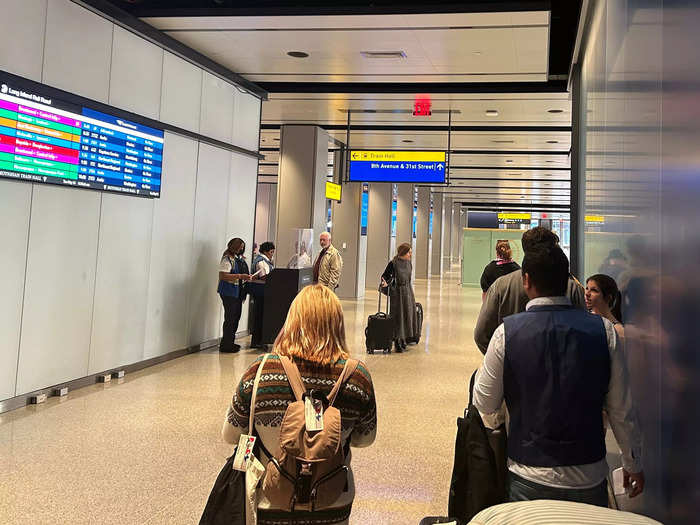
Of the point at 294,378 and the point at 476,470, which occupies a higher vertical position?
the point at 294,378

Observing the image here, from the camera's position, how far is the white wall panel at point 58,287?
5.42m

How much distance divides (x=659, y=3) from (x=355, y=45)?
5740 mm

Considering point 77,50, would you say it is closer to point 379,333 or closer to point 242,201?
point 242,201

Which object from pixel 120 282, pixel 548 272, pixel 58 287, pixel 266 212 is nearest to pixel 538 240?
pixel 548 272

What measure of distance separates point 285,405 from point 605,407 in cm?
104

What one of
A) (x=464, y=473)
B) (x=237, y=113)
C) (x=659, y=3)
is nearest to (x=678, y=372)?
(x=464, y=473)

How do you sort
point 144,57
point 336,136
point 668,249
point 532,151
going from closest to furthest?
point 668,249, point 144,57, point 336,136, point 532,151

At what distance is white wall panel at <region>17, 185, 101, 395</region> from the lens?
5.42m

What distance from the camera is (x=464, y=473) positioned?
81.9 inches

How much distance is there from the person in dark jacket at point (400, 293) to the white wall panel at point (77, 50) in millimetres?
4518

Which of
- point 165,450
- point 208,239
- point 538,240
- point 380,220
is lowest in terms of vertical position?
point 165,450

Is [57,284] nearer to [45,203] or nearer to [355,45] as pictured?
[45,203]

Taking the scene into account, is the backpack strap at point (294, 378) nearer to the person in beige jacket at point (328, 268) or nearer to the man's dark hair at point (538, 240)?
the man's dark hair at point (538, 240)

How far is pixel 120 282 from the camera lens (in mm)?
6648
